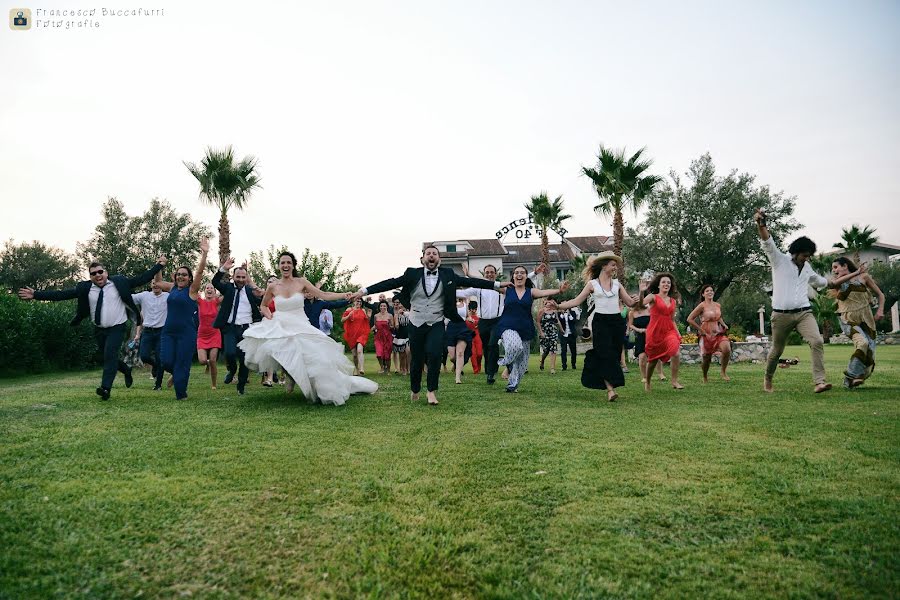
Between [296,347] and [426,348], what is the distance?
6.23ft

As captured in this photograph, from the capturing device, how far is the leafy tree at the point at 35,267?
49531mm

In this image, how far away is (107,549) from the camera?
3.22 metres

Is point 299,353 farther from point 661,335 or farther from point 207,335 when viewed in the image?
point 661,335

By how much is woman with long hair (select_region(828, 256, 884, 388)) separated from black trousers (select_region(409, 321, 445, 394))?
6.37 meters

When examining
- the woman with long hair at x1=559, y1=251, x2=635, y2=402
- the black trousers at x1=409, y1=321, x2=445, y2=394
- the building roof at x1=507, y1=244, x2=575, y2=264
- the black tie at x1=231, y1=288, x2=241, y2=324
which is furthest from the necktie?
the building roof at x1=507, y1=244, x2=575, y2=264

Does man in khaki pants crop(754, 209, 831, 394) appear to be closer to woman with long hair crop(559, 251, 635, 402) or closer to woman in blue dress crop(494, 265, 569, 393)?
woman with long hair crop(559, 251, 635, 402)

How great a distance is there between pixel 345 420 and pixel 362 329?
8.59 meters

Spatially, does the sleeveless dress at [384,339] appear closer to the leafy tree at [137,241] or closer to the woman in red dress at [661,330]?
the woman in red dress at [661,330]

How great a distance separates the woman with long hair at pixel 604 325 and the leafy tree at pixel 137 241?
41386 millimetres

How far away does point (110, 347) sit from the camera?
9406 millimetres

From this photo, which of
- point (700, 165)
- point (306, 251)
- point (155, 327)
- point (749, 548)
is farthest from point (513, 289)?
point (700, 165)

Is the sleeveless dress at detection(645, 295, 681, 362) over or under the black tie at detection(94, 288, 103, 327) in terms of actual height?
under

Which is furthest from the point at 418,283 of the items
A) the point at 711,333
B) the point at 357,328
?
the point at 357,328

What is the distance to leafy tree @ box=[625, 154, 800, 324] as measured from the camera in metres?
41.0
